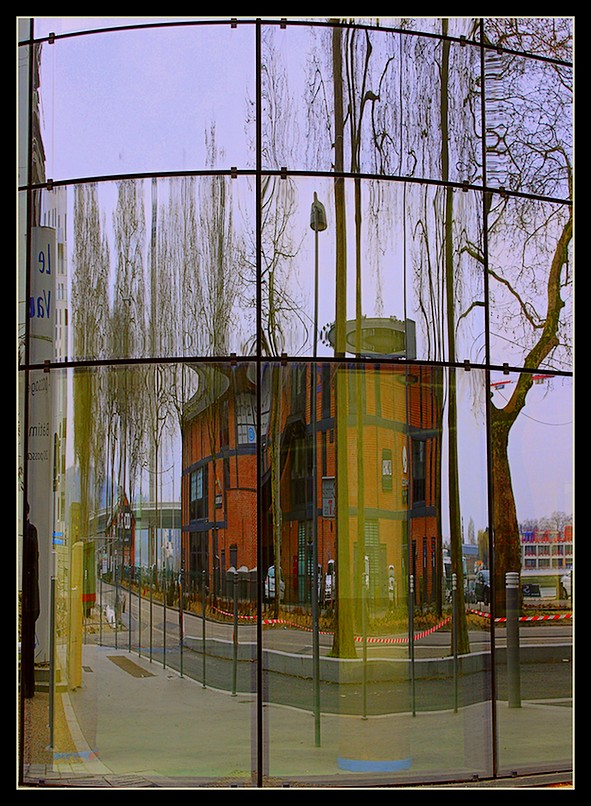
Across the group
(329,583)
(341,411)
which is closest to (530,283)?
(341,411)

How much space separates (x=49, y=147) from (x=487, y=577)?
388 centimetres

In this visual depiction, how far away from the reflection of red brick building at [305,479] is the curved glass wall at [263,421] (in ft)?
0.06

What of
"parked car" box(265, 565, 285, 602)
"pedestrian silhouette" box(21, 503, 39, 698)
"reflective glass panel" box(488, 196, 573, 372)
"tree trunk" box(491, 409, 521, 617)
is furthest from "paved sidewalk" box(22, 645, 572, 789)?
"reflective glass panel" box(488, 196, 573, 372)

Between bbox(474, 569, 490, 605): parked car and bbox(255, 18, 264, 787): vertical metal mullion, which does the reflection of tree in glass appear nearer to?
bbox(474, 569, 490, 605): parked car

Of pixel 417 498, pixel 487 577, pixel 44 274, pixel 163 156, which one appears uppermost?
pixel 163 156

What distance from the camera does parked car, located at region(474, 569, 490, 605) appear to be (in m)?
7.84

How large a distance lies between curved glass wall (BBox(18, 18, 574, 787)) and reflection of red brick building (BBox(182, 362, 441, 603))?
18 millimetres

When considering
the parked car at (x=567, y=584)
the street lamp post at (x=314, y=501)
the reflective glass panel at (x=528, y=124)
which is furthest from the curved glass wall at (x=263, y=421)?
the parked car at (x=567, y=584)

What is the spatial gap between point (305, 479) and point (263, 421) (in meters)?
0.43

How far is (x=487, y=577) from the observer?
7902 millimetres

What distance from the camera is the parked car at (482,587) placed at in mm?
7844

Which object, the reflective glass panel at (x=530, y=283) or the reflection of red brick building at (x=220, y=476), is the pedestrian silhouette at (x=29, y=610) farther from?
the reflective glass panel at (x=530, y=283)
